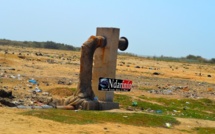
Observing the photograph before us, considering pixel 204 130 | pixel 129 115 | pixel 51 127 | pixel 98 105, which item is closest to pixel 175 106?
pixel 98 105

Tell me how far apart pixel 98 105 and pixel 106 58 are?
1.94 meters

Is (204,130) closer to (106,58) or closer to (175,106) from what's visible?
(106,58)

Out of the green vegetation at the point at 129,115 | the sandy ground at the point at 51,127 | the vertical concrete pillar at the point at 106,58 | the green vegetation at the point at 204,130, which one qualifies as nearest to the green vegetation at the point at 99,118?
the green vegetation at the point at 129,115

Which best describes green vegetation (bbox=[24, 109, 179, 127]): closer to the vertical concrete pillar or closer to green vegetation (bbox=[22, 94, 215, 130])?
green vegetation (bbox=[22, 94, 215, 130])

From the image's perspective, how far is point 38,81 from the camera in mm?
22922

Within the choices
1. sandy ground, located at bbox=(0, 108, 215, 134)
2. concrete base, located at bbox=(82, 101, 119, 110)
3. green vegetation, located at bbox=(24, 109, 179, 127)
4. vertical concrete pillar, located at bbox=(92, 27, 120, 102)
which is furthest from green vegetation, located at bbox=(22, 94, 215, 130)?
vertical concrete pillar, located at bbox=(92, 27, 120, 102)

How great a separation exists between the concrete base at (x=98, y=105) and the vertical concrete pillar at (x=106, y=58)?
35cm

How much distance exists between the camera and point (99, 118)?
44.8 feet

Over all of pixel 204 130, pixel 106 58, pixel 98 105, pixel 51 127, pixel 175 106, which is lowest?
pixel 204 130

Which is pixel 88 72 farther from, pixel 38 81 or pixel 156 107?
pixel 38 81

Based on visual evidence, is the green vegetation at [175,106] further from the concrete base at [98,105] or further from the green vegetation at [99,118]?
the green vegetation at [99,118]

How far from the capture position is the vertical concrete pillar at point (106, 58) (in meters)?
17.4


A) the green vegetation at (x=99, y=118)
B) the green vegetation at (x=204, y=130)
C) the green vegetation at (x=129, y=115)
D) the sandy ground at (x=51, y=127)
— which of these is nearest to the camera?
the sandy ground at (x=51, y=127)

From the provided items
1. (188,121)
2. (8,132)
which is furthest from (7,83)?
(8,132)
